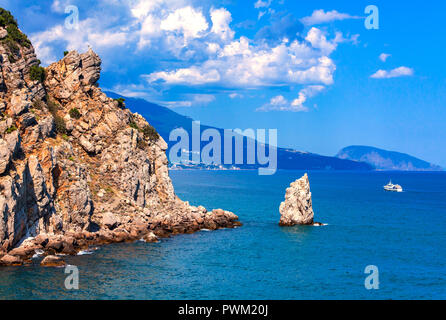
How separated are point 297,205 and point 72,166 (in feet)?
134

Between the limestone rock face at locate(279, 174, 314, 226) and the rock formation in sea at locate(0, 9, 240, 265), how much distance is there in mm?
9576

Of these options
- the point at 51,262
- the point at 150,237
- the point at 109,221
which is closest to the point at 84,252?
the point at 51,262

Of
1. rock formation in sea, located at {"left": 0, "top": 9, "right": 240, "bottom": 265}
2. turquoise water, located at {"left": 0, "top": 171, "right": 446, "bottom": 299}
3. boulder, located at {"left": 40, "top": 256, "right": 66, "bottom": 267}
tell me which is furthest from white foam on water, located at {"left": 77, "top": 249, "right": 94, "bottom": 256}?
boulder, located at {"left": 40, "top": 256, "right": 66, "bottom": 267}

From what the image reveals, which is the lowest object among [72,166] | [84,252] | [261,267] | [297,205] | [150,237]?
[261,267]

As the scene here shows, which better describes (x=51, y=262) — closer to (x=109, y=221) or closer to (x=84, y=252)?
(x=84, y=252)

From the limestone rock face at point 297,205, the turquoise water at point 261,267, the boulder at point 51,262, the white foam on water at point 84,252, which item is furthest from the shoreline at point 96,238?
the limestone rock face at point 297,205

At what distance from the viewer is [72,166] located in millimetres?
72312

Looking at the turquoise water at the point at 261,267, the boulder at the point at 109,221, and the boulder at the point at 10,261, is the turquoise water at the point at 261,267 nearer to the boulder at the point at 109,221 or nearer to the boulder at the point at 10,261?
the boulder at the point at 10,261

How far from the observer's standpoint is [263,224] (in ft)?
303

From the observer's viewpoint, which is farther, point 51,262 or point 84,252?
point 84,252

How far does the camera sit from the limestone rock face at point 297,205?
287 feet

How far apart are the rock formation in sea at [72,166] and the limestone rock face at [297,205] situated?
9576mm

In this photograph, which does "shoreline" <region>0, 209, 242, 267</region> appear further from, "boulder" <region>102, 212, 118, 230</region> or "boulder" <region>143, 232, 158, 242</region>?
"boulder" <region>102, 212, 118, 230</region>

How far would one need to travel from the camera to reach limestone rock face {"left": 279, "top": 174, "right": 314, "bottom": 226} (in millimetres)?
87562
